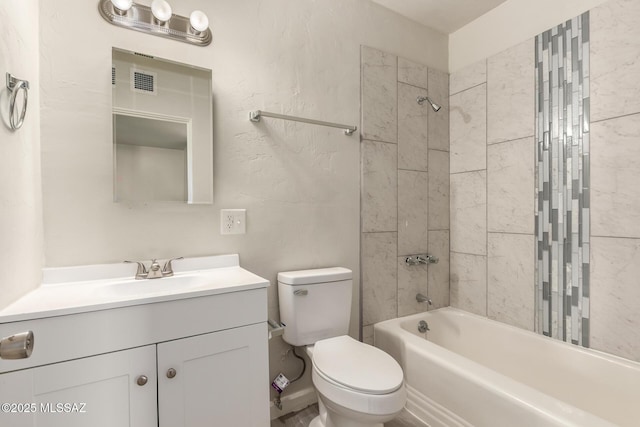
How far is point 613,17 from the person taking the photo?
4.98ft

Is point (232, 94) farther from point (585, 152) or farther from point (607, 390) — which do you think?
point (607, 390)

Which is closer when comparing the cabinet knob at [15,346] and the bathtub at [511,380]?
the cabinet knob at [15,346]

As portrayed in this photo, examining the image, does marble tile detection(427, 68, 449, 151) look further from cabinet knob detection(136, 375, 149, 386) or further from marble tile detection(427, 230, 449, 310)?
cabinet knob detection(136, 375, 149, 386)

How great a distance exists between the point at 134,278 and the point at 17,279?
0.37 m

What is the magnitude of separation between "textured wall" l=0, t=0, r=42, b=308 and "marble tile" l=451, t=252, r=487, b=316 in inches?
93.0

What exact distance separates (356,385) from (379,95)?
5.50 feet

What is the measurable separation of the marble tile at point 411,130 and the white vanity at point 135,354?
1.40 metres

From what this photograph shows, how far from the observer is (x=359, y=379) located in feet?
4.00

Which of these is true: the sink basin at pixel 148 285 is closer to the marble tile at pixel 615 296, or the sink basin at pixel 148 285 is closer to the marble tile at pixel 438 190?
the marble tile at pixel 438 190

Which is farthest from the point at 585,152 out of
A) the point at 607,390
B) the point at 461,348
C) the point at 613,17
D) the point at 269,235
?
the point at 269,235

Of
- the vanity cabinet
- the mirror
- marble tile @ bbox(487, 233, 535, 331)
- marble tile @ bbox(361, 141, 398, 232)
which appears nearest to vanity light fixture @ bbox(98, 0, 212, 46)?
the mirror

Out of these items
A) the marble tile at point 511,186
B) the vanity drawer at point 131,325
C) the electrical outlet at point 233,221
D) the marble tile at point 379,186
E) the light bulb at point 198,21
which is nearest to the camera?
the vanity drawer at point 131,325

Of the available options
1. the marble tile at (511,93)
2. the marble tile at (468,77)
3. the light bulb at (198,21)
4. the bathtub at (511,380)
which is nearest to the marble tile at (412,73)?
the marble tile at (468,77)

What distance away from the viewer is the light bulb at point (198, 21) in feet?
4.57
